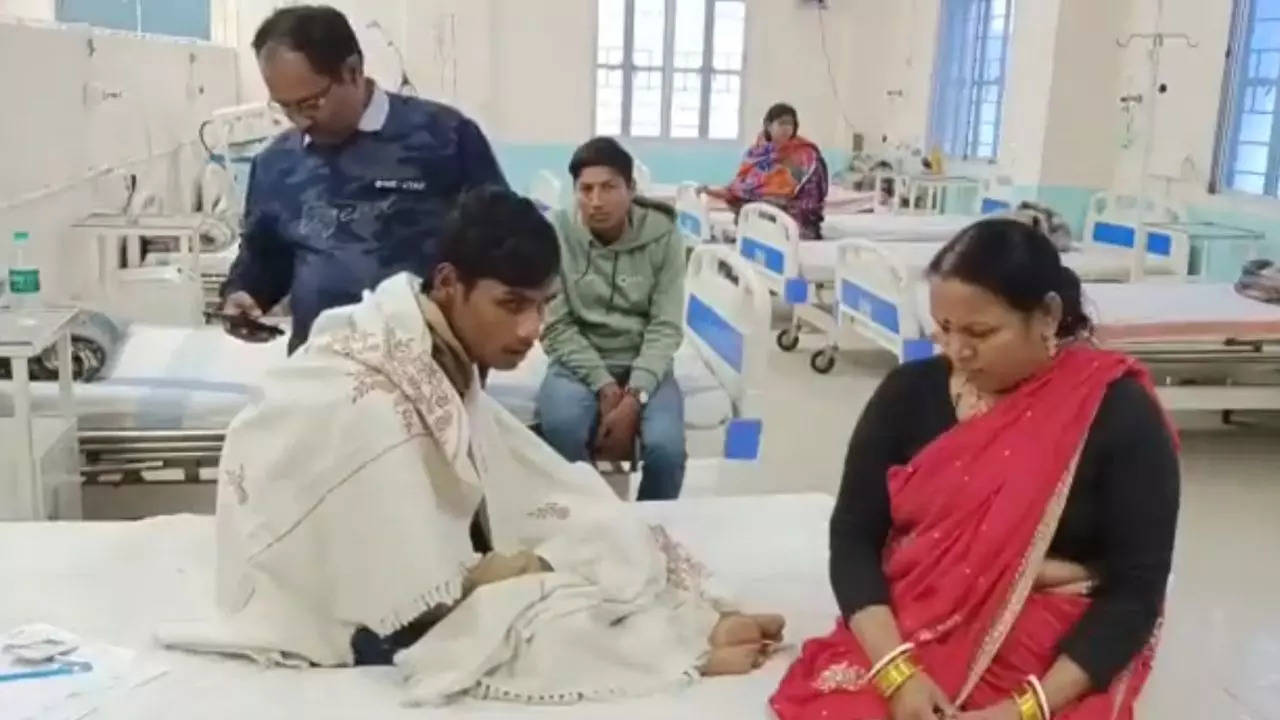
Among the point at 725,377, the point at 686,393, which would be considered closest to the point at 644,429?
the point at 686,393

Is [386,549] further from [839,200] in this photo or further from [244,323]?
[839,200]

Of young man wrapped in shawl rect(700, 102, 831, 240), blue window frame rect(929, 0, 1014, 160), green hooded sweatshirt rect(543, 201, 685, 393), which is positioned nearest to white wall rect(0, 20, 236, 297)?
green hooded sweatshirt rect(543, 201, 685, 393)

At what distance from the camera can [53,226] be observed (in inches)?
172

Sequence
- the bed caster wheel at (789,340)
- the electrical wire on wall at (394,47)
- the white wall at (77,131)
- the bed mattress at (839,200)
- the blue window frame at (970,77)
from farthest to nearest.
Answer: the electrical wire on wall at (394,47) → the blue window frame at (970,77) → the bed mattress at (839,200) → the bed caster wheel at (789,340) → the white wall at (77,131)

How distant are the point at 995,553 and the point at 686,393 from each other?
72.3 inches

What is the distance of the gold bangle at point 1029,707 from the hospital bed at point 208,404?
5.61 ft

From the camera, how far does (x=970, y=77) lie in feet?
29.1

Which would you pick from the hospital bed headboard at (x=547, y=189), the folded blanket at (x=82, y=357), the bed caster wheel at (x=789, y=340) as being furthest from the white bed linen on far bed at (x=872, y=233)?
the folded blanket at (x=82, y=357)

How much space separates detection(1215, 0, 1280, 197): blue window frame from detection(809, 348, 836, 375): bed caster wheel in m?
2.19

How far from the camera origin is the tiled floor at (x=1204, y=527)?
9.87 ft

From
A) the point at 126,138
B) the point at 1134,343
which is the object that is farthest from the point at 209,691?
the point at 126,138

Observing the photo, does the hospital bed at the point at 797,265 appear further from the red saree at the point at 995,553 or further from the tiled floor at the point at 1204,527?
the red saree at the point at 995,553

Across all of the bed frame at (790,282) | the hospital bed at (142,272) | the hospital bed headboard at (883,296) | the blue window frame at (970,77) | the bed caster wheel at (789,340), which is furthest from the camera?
the blue window frame at (970,77)

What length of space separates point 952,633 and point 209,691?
3.65 ft
